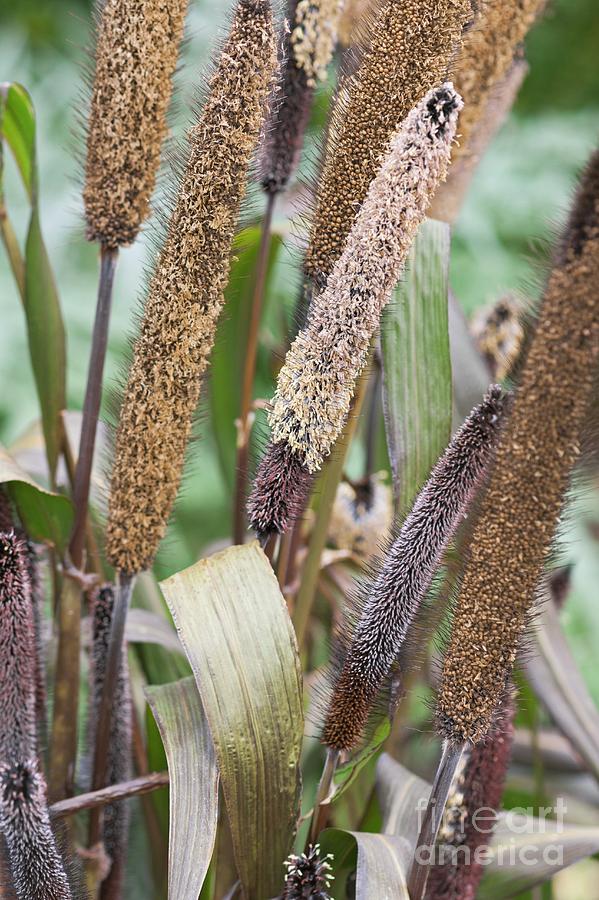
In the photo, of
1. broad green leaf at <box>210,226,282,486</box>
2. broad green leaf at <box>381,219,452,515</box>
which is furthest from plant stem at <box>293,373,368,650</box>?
broad green leaf at <box>210,226,282,486</box>

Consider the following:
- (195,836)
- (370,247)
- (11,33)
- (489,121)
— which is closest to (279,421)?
(370,247)

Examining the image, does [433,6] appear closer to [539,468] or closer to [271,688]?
[539,468]

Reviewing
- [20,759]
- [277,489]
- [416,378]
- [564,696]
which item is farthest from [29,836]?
[564,696]

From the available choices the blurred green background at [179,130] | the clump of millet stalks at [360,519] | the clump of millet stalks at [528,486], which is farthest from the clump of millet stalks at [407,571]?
the blurred green background at [179,130]

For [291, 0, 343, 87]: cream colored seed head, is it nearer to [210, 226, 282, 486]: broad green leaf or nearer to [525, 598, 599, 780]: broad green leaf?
[210, 226, 282, 486]: broad green leaf

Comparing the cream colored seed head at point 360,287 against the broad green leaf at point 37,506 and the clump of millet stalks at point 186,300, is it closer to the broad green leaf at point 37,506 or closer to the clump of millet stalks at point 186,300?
the clump of millet stalks at point 186,300

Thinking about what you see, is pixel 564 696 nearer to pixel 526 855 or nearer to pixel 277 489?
pixel 526 855

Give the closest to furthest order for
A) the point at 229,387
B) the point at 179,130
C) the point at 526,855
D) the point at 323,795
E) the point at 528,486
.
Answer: the point at 528,486 < the point at 323,795 < the point at 526,855 < the point at 229,387 < the point at 179,130
